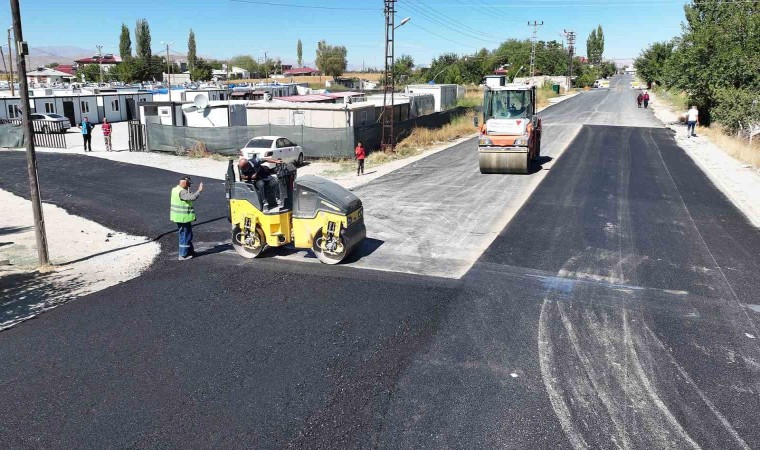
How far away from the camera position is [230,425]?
5773 mm

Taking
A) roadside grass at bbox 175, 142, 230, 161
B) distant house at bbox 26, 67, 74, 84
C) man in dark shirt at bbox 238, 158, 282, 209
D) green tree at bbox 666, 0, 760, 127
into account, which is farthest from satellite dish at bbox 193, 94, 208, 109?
distant house at bbox 26, 67, 74, 84

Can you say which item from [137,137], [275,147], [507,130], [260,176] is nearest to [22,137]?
[137,137]

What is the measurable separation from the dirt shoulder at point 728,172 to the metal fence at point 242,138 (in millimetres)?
14372

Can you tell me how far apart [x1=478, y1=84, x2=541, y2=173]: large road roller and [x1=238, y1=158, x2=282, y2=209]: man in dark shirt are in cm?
1091

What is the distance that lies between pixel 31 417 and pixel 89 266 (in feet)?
19.7

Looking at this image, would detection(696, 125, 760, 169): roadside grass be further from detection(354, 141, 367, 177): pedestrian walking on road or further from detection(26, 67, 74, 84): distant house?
detection(26, 67, 74, 84): distant house

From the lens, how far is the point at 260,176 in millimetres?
11000

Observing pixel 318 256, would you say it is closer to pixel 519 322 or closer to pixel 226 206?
pixel 519 322

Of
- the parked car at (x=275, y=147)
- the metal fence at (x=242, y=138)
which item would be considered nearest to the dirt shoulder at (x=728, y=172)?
the metal fence at (x=242, y=138)

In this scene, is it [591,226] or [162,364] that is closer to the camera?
[162,364]

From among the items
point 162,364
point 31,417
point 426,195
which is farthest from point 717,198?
point 31,417

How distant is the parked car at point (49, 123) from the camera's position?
3638cm

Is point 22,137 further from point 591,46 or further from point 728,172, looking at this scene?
point 591,46

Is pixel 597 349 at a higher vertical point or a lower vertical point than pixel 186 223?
lower
